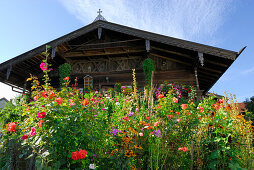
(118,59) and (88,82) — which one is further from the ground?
(118,59)

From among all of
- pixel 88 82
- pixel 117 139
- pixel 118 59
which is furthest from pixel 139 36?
pixel 117 139

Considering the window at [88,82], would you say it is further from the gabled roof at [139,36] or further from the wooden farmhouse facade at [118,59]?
the gabled roof at [139,36]

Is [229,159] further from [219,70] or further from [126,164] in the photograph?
[219,70]

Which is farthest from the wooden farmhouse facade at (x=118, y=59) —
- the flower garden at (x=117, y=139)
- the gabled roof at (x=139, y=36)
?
the flower garden at (x=117, y=139)

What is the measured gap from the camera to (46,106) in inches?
78.7

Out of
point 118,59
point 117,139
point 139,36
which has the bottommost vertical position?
point 117,139

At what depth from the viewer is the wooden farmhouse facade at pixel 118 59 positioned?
32.3ft

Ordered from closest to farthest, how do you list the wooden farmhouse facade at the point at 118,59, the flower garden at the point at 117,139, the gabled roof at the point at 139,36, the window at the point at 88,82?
1. the flower garden at the point at 117,139
2. the gabled roof at the point at 139,36
3. the wooden farmhouse facade at the point at 118,59
4. the window at the point at 88,82

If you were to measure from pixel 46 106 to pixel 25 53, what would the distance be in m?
10.4

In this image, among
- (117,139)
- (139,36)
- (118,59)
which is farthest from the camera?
(118,59)

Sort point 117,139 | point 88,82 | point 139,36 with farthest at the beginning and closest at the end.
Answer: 1. point 88,82
2. point 139,36
3. point 117,139

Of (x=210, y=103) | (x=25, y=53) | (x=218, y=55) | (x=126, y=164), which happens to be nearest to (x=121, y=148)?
(x=126, y=164)

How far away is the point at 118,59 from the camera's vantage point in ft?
38.9

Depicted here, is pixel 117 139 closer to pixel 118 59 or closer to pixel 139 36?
pixel 139 36
